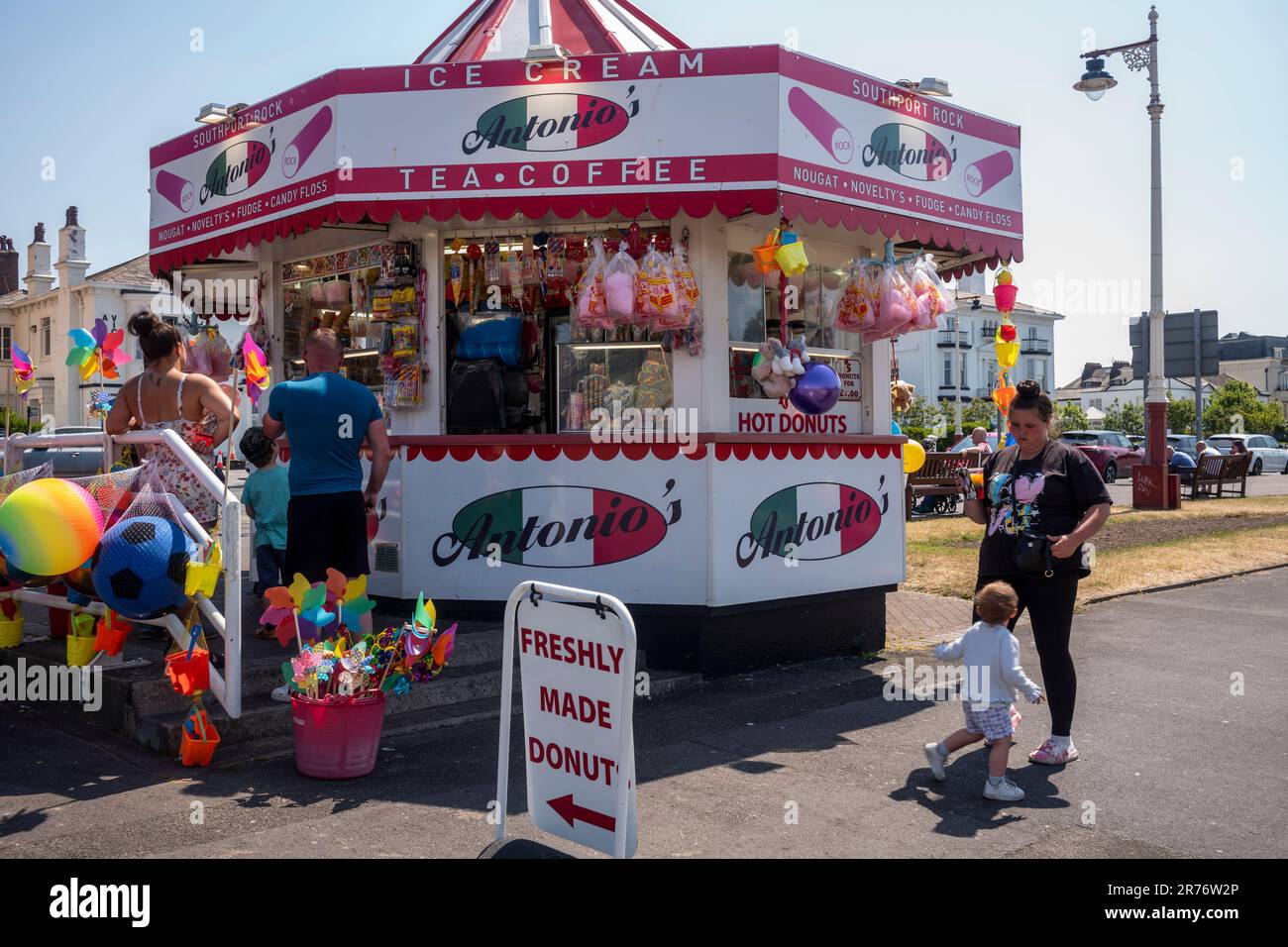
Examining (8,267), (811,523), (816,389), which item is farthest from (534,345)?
(8,267)

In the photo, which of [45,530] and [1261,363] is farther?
[1261,363]

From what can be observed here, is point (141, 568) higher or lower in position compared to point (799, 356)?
lower

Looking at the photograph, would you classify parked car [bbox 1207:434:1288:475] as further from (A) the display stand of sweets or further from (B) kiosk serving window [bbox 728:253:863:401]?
(A) the display stand of sweets

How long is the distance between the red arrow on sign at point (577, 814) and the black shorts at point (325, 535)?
9.06 feet

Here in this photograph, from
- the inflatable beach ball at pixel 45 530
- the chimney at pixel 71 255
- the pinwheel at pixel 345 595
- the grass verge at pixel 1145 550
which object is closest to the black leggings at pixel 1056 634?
the pinwheel at pixel 345 595

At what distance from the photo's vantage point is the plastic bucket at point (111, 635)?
18.6 feet

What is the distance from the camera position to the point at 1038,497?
563 cm

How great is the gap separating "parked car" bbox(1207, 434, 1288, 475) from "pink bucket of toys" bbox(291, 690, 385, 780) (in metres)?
41.2

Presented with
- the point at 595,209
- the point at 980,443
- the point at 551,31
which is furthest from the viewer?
the point at 980,443

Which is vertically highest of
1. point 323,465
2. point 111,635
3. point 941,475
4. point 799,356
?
point 799,356

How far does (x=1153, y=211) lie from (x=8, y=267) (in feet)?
164

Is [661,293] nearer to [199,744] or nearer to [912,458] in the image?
[912,458]

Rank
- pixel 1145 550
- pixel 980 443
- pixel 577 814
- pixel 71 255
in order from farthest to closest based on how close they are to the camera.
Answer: pixel 71 255, pixel 980 443, pixel 1145 550, pixel 577 814
